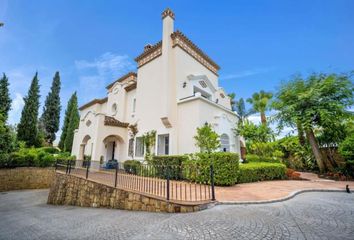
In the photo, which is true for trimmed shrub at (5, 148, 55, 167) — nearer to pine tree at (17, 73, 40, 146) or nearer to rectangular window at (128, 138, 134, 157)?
rectangular window at (128, 138, 134, 157)

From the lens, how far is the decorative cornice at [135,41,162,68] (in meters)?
14.7

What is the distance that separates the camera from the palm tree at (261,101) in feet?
75.2

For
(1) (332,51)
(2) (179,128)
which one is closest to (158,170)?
(2) (179,128)

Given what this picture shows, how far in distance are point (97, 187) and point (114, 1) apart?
458 inches

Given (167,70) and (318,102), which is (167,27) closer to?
(167,70)

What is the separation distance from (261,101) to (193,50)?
523 inches

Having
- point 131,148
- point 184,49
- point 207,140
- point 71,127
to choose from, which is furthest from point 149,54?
point 71,127

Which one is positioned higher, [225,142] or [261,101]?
[261,101]

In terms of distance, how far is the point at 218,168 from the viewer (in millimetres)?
8281

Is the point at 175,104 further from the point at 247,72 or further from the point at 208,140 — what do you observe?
the point at 247,72

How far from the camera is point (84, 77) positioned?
21000 mm

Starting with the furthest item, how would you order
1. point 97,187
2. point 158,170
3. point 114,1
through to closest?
1. point 114,1
2. point 158,170
3. point 97,187

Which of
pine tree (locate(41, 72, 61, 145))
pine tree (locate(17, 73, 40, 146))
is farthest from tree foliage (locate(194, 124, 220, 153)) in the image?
pine tree (locate(41, 72, 61, 145))

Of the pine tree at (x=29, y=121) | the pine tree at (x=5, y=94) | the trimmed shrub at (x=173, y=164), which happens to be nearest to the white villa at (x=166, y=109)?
the trimmed shrub at (x=173, y=164)
